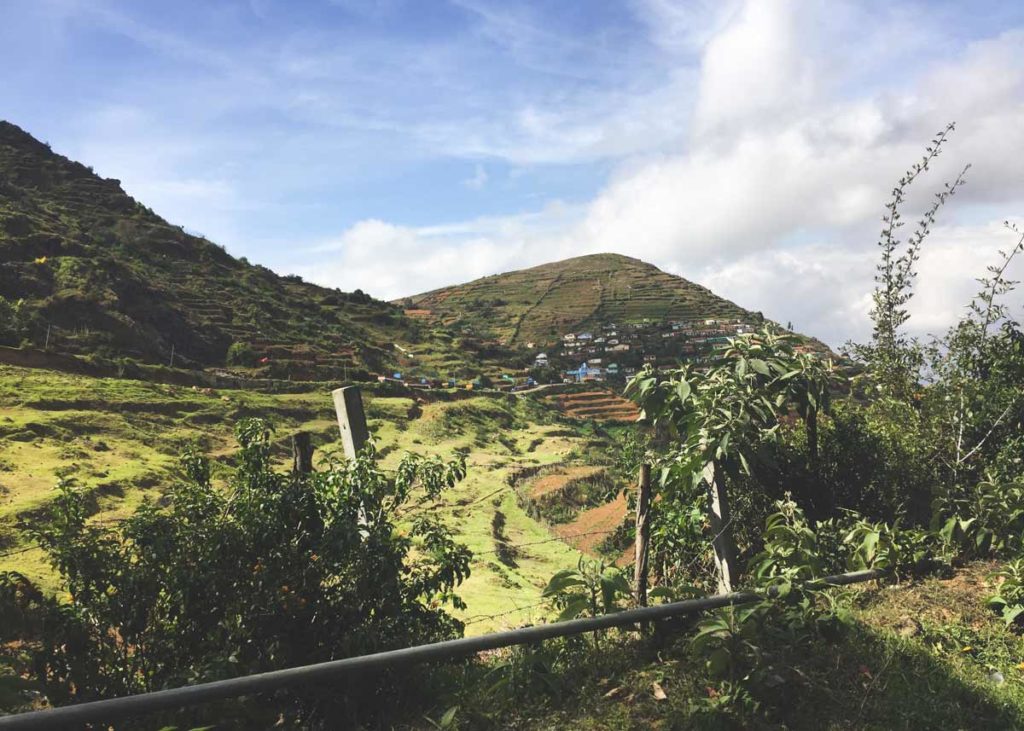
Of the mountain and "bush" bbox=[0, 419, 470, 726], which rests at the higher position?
the mountain

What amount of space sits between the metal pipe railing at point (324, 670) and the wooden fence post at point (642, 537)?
0.91 ft

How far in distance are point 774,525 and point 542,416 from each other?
38583 mm

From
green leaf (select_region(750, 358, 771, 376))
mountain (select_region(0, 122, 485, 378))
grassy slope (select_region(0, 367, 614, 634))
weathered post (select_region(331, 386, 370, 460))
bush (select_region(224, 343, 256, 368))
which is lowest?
grassy slope (select_region(0, 367, 614, 634))

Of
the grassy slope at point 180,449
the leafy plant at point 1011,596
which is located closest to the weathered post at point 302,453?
the grassy slope at point 180,449

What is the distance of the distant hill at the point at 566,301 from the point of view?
8950 cm

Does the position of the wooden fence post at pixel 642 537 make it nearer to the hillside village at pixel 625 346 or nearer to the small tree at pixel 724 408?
the small tree at pixel 724 408

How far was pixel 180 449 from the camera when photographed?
15.4m

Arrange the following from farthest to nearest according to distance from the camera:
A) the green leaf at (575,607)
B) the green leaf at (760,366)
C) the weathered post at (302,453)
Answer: the green leaf at (760,366) < the weathered post at (302,453) < the green leaf at (575,607)

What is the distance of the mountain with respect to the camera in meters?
31.5

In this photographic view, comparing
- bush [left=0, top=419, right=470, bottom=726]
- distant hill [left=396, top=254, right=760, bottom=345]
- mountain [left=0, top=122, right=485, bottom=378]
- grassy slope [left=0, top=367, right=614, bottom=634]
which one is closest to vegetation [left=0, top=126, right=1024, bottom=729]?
bush [left=0, top=419, right=470, bottom=726]

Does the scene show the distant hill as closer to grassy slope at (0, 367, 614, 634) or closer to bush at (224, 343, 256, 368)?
bush at (224, 343, 256, 368)

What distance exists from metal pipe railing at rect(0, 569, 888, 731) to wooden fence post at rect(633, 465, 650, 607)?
0.28 meters

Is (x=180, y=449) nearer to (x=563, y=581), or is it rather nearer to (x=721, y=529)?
(x=563, y=581)

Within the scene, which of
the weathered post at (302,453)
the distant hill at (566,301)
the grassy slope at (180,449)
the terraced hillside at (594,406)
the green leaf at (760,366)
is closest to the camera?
the weathered post at (302,453)
